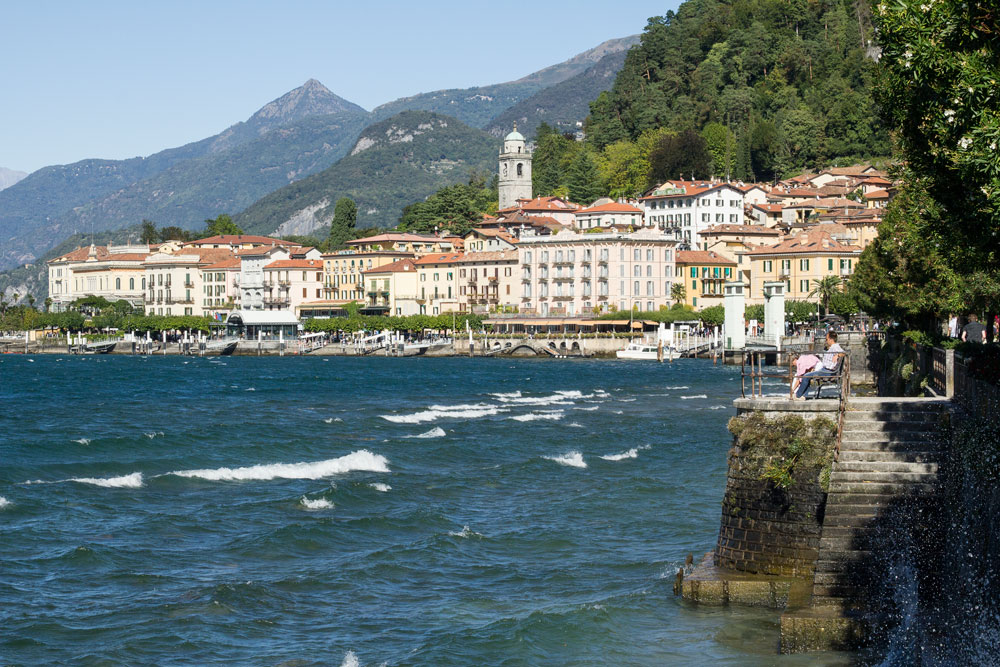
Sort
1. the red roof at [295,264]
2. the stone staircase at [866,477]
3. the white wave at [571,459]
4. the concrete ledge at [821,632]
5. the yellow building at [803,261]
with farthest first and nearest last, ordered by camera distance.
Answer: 1. the red roof at [295,264]
2. the yellow building at [803,261]
3. the white wave at [571,459]
4. the stone staircase at [866,477]
5. the concrete ledge at [821,632]

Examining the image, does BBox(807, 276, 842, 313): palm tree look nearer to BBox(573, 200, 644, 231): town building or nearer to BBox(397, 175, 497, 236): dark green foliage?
BBox(573, 200, 644, 231): town building

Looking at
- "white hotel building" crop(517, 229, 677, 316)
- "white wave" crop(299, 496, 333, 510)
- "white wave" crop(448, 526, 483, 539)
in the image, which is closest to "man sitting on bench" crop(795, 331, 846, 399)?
"white wave" crop(448, 526, 483, 539)

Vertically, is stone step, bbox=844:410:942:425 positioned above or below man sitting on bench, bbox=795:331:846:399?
below

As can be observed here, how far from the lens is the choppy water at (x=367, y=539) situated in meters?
19.6

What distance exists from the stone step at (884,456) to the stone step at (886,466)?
3 cm

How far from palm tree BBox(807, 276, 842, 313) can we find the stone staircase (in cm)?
9329

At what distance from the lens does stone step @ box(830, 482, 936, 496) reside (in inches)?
718

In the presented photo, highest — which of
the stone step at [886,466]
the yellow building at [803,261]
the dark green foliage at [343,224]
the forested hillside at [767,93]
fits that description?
the forested hillside at [767,93]

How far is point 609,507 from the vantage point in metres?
30.6

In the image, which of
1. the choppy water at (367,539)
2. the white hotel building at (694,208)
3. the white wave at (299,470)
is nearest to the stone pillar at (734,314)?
the choppy water at (367,539)

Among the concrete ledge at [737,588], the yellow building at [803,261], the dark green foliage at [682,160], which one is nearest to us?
the concrete ledge at [737,588]

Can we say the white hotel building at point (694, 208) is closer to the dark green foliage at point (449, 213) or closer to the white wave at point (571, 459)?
the dark green foliage at point (449, 213)

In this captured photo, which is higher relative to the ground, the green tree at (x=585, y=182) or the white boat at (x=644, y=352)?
the green tree at (x=585, y=182)

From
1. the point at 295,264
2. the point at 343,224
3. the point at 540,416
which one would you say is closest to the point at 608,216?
the point at 295,264
